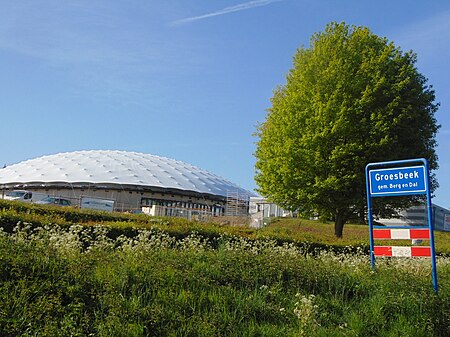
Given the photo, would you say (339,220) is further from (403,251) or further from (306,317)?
(306,317)

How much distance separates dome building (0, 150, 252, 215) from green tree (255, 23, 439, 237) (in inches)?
976

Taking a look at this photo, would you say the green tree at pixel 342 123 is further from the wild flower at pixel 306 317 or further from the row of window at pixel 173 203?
the row of window at pixel 173 203

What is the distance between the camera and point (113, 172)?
54.9m

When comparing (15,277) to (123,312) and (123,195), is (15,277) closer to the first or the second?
(123,312)

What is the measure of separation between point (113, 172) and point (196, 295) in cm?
5106

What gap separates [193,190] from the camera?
54.3 meters

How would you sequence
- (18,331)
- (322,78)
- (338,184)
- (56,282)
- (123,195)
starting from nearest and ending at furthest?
(18,331) → (56,282) → (338,184) → (322,78) → (123,195)

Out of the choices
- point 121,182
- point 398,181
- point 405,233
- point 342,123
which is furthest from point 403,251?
point 121,182

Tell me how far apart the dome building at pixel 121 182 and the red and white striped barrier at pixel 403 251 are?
38.7m

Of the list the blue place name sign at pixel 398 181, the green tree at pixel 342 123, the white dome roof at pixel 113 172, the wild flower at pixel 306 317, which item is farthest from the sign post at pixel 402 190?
the white dome roof at pixel 113 172

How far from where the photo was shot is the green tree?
22.1 meters

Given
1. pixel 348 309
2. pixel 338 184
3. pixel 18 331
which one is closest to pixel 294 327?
pixel 348 309

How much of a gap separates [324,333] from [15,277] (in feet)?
11.2

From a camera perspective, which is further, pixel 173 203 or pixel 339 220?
pixel 173 203
